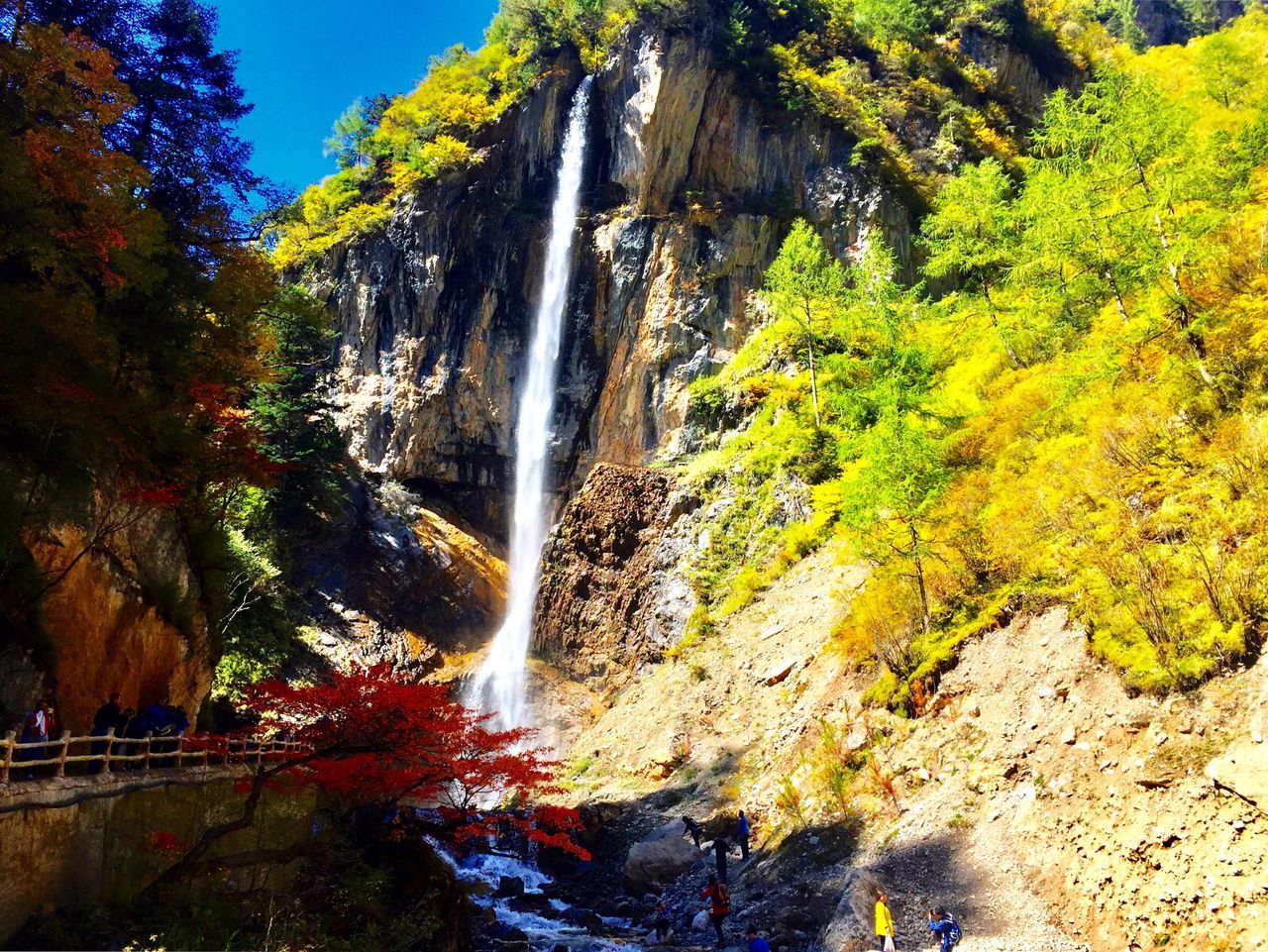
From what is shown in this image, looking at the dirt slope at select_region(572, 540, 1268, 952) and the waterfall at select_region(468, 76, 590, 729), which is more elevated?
the waterfall at select_region(468, 76, 590, 729)

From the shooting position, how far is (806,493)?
92.7ft

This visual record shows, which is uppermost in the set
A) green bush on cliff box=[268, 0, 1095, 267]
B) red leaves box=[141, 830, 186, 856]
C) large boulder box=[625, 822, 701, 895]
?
green bush on cliff box=[268, 0, 1095, 267]

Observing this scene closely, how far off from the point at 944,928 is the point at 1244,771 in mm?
4124

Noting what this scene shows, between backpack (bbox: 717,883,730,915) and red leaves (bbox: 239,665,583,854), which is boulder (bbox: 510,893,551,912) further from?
backpack (bbox: 717,883,730,915)

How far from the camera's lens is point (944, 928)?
996 cm

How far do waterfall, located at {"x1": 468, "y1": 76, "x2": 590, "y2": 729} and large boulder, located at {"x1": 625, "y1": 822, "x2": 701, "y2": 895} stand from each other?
19024 mm

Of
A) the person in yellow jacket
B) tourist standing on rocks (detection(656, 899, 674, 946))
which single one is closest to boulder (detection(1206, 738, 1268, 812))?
the person in yellow jacket

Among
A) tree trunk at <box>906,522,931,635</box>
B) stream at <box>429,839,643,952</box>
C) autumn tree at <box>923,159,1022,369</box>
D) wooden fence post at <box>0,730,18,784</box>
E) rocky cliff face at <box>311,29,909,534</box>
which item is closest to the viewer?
wooden fence post at <box>0,730,18,784</box>

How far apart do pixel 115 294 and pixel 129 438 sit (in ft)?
8.08

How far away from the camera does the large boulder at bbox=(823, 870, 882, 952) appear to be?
1050 centimetres

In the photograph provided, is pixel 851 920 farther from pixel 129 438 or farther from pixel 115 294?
pixel 115 294

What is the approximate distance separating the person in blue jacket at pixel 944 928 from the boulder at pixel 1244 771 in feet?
12.3

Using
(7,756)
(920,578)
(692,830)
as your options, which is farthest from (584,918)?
(7,756)

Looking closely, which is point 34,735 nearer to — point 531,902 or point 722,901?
point 722,901
